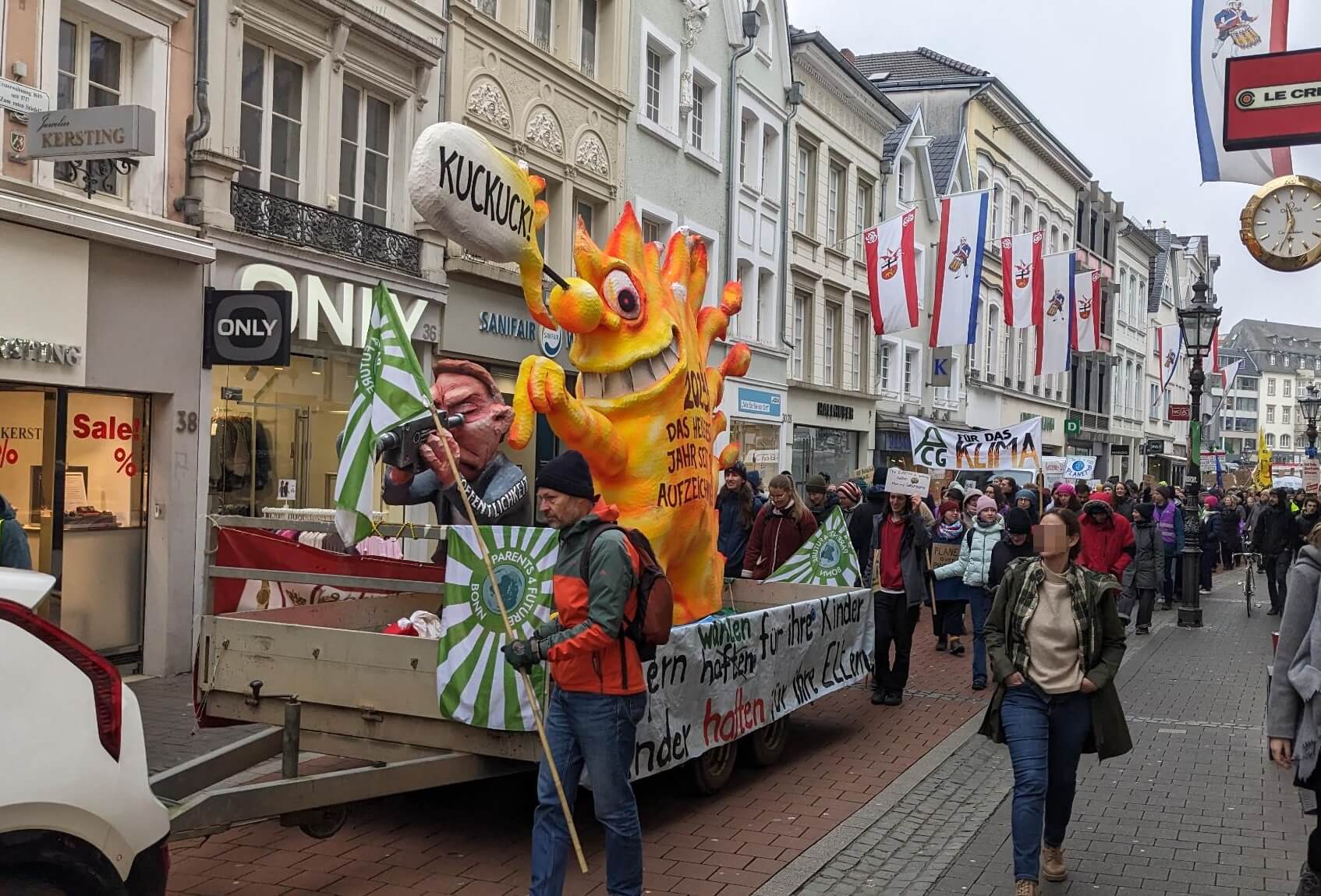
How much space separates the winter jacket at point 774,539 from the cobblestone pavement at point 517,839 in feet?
7.38

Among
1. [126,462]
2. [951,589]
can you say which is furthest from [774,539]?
[126,462]

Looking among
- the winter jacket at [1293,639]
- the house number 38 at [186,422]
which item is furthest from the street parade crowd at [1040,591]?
the house number 38 at [186,422]

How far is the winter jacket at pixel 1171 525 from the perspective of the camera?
17.9 metres

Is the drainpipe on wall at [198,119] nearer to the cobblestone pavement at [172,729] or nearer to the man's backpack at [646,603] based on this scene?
the cobblestone pavement at [172,729]

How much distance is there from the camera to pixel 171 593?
1104 centimetres

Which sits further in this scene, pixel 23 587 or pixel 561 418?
pixel 561 418

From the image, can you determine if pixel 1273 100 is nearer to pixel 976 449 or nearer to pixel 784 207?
pixel 976 449

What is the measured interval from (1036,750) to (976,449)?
12679 mm

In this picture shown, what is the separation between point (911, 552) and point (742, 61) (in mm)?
15816

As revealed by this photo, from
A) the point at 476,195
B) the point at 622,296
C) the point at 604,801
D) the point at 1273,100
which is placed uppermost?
the point at 1273,100

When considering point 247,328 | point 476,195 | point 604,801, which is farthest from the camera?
point 247,328

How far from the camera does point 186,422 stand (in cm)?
1124

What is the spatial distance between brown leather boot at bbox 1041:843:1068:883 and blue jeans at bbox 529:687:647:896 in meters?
2.17

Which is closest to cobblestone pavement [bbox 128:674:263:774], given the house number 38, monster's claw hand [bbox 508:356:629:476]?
the house number 38
